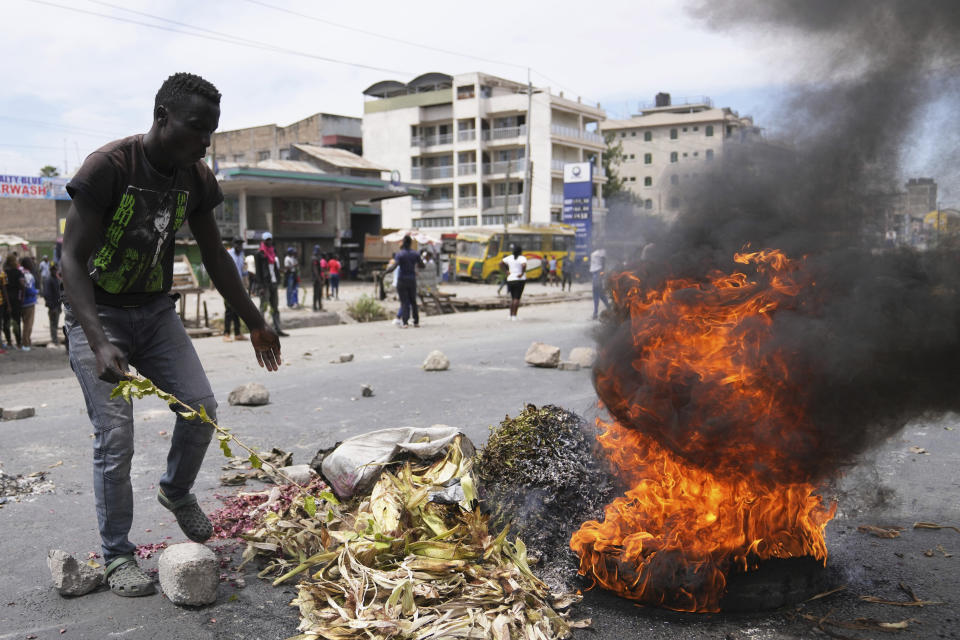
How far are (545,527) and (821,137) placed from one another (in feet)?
8.04

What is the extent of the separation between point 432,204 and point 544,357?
2192 inches

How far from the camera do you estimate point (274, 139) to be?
5800cm

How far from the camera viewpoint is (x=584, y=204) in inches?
1300

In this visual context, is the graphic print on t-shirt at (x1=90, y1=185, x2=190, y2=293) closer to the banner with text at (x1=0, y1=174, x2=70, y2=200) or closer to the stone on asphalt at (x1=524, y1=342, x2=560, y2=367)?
the stone on asphalt at (x1=524, y1=342, x2=560, y2=367)

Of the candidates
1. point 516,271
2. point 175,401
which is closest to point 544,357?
point 175,401

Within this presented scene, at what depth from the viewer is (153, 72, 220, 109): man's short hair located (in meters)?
3.11

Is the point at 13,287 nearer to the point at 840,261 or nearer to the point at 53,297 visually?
the point at 53,297

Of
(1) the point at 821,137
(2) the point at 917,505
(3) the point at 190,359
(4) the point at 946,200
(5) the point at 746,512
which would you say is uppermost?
(1) the point at 821,137

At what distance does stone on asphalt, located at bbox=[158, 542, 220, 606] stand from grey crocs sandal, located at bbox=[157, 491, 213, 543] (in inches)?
16.8

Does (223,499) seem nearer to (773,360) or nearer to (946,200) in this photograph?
(773,360)

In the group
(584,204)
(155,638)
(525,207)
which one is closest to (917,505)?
(155,638)

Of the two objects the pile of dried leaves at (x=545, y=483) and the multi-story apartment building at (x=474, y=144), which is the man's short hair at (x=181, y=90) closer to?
the pile of dried leaves at (x=545, y=483)

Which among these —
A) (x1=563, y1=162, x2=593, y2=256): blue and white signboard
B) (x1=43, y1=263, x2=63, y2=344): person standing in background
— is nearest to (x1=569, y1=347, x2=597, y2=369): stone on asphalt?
(x1=43, y1=263, x2=63, y2=344): person standing in background

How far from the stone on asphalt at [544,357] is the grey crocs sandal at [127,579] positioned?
710cm
